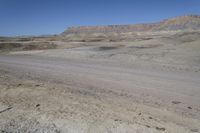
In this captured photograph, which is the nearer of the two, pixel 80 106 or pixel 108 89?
pixel 80 106

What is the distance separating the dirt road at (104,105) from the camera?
5121 mm

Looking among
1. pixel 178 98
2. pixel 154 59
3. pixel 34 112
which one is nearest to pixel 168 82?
pixel 178 98

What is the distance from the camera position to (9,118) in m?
5.59

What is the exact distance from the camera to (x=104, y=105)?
647 centimetres

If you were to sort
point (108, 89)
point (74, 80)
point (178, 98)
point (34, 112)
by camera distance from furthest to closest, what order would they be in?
point (74, 80)
point (108, 89)
point (178, 98)
point (34, 112)

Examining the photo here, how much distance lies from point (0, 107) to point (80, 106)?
232 centimetres

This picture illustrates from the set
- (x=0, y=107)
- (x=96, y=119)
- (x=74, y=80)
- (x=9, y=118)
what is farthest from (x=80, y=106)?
(x=74, y=80)

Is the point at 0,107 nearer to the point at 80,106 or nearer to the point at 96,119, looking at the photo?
the point at 80,106

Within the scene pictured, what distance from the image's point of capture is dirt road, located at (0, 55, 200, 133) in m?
5.12

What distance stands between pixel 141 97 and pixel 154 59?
11.4m

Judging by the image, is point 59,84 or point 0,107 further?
point 59,84

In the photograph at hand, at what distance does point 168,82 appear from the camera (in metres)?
9.77

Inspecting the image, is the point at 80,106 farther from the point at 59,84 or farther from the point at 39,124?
the point at 59,84

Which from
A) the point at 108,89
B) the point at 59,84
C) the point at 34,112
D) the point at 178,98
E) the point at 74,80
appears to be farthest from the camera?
the point at 74,80
